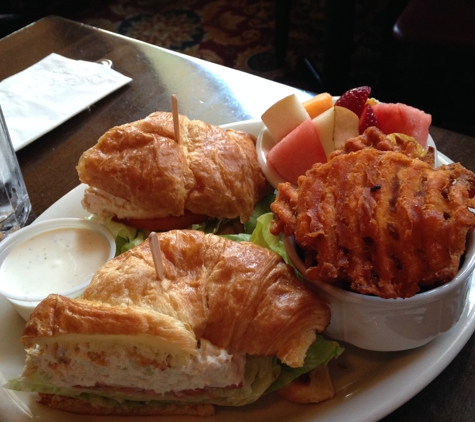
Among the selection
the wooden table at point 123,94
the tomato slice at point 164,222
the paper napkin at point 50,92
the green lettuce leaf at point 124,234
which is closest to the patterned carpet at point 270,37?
the wooden table at point 123,94

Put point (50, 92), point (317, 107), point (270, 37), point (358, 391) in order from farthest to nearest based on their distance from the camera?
point (270, 37) < point (50, 92) < point (317, 107) < point (358, 391)

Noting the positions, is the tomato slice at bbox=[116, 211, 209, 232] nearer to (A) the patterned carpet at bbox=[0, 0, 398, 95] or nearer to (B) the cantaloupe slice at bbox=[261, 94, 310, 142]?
(B) the cantaloupe slice at bbox=[261, 94, 310, 142]

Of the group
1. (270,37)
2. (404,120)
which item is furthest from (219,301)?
(270,37)

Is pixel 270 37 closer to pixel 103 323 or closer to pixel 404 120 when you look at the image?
pixel 404 120

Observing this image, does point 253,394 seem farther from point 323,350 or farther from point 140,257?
point 140,257

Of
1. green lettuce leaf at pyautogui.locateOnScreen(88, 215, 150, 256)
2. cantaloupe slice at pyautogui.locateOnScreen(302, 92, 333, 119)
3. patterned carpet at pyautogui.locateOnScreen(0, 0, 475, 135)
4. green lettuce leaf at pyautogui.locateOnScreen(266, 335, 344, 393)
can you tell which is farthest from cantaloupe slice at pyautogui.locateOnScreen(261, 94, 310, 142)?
patterned carpet at pyautogui.locateOnScreen(0, 0, 475, 135)

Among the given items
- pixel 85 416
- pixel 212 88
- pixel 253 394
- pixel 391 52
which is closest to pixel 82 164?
pixel 85 416

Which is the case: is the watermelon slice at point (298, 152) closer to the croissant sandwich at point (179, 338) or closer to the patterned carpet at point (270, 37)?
the croissant sandwich at point (179, 338)
